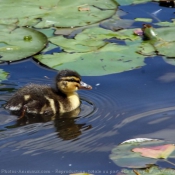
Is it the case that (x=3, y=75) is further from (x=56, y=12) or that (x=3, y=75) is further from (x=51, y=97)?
(x=56, y=12)

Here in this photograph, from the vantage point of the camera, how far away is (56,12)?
786cm

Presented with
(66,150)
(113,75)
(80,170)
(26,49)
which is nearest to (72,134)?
→ (66,150)

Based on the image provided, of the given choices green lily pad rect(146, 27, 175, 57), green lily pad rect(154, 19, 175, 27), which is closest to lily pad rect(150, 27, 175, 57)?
green lily pad rect(146, 27, 175, 57)

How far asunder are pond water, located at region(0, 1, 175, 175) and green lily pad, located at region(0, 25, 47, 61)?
0.36 feet

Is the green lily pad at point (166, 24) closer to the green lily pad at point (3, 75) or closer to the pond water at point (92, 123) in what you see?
the pond water at point (92, 123)

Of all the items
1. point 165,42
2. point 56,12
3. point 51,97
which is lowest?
point 51,97

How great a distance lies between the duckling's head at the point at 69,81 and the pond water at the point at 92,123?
0.18 m

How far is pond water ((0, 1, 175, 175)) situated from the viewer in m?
4.96

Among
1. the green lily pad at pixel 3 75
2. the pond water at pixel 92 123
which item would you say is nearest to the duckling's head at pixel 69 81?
the pond water at pixel 92 123

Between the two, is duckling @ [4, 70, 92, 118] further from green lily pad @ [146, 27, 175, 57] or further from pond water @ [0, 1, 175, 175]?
green lily pad @ [146, 27, 175, 57]

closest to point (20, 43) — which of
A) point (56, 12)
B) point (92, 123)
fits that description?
point (56, 12)

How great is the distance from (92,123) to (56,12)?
2501 millimetres

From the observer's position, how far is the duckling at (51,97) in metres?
5.93

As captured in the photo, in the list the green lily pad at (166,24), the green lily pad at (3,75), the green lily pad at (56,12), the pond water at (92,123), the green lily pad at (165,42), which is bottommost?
the pond water at (92,123)
